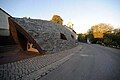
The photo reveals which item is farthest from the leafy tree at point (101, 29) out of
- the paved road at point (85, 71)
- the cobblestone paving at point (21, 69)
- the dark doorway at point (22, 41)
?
the cobblestone paving at point (21, 69)

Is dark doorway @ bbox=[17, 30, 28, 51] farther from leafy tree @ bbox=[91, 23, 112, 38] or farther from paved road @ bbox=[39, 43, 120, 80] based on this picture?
leafy tree @ bbox=[91, 23, 112, 38]

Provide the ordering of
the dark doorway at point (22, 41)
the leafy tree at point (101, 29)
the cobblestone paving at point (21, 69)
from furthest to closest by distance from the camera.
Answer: the leafy tree at point (101, 29)
the dark doorway at point (22, 41)
the cobblestone paving at point (21, 69)

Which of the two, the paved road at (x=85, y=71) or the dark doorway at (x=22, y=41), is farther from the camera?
the dark doorway at (x=22, y=41)

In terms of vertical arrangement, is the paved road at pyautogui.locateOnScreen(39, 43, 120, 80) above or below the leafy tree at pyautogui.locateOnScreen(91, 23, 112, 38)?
below

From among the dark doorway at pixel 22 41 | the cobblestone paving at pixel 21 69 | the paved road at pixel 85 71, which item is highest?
the dark doorway at pixel 22 41

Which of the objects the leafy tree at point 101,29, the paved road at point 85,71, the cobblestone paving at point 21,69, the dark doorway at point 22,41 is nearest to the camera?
the cobblestone paving at point 21,69

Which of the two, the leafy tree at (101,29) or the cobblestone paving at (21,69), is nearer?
the cobblestone paving at (21,69)

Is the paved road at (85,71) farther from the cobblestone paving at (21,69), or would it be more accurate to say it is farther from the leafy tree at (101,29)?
the leafy tree at (101,29)

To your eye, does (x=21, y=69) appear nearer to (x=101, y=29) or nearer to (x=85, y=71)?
(x=85, y=71)

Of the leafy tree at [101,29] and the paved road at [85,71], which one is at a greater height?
the leafy tree at [101,29]

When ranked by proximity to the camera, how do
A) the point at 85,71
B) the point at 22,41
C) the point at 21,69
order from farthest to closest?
the point at 22,41, the point at 85,71, the point at 21,69

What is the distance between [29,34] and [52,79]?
10.9 m

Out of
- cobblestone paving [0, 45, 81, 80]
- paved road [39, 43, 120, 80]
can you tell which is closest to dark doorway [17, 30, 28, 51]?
cobblestone paving [0, 45, 81, 80]

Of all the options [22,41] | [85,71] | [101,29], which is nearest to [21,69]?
[85,71]
